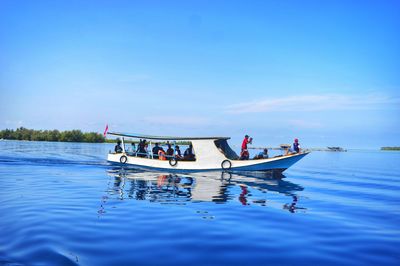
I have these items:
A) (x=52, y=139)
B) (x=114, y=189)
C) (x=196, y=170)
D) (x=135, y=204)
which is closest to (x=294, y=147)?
(x=196, y=170)

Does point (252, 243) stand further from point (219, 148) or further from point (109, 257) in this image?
point (219, 148)

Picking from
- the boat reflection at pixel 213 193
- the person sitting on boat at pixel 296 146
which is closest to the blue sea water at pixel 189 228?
the boat reflection at pixel 213 193

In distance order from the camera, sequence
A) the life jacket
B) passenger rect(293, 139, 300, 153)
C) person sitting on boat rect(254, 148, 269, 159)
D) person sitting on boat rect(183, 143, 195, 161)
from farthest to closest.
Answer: the life jacket → person sitting on boat rect(183, 143, 195, 161) → person sitting on boat rect(254, 148, 269, 159) → passenger rect(293, 139, 300, 153)

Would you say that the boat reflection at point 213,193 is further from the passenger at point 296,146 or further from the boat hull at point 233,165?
the passenger at point 296,146

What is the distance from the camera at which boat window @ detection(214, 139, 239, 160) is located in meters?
29.0

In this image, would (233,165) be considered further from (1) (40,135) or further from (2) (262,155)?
(1) (40,135)

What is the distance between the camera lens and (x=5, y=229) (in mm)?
9539

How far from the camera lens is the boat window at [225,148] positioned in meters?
29.0

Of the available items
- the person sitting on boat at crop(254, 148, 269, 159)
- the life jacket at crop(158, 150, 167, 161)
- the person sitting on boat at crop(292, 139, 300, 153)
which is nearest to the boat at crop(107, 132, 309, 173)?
the life jacket at crop(158, 150, 167, 161)

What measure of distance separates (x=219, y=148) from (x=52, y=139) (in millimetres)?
119160

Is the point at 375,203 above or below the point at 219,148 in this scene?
below

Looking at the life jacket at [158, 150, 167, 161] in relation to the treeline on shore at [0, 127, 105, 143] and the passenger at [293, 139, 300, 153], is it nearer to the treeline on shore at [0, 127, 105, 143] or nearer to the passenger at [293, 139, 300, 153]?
the passenger at [293, 139, 300, 153]

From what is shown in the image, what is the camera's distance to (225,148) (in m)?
29.5

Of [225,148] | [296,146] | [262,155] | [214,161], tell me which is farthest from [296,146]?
[214,161]
